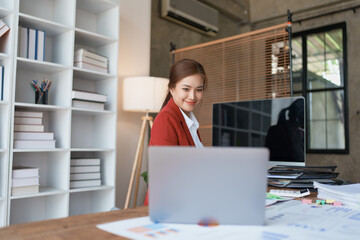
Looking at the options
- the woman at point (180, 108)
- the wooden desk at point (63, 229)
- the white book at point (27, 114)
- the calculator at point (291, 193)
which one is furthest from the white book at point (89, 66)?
the wooden desk at point (63, 229)

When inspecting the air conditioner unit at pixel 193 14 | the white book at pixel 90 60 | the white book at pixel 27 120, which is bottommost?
the white book at pixel 27 120

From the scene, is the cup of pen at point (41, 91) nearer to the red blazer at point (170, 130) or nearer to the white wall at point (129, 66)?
the white wall at point (129, 66)

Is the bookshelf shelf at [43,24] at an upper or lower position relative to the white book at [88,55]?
upper

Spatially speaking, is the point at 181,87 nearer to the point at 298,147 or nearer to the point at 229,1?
the point at 298,147

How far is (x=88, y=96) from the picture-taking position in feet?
10.1

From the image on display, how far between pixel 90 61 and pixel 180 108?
1629mm

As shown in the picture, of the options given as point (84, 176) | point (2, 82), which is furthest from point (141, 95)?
point (2, 82)

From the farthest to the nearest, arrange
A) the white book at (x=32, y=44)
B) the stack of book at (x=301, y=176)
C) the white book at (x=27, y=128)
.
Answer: the white book at (x=32, y=44)
the white book at (x=27, y=128)
the stack of book at (x=301, y=176)

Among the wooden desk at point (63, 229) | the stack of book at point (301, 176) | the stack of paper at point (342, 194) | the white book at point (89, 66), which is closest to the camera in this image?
the wooden desk at point (63, 229)

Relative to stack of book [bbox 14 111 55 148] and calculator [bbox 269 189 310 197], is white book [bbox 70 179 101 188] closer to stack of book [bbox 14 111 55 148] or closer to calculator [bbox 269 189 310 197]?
stack of book [bbox 14 111 55 148]

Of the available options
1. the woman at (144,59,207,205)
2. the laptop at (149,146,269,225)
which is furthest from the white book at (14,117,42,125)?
the laptop at (149,146,269,225)

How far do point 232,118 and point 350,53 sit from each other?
4061 millimetres

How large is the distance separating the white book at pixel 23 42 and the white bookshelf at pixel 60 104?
0.06 meters

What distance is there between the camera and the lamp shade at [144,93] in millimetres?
3430
